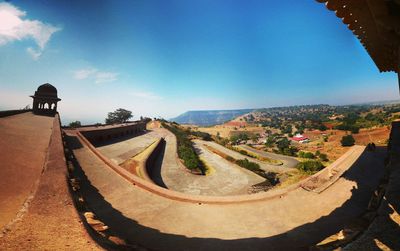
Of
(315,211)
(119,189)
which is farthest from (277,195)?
(119,189)

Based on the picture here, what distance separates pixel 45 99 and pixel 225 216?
855 inches

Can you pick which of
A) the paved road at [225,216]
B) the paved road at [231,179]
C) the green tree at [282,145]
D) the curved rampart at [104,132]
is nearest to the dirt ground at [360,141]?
the green tree at [282,145]

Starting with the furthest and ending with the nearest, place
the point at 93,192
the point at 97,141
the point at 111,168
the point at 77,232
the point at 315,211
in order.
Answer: the point at 97,141, the point at 111,168, the point at 93,192, the point at 315,211, the point at 77,232

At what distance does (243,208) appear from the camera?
23.4 feet

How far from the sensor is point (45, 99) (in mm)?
20484

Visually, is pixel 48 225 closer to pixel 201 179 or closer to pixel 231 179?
pixel 201 179

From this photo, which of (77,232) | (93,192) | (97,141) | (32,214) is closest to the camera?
(77,232)

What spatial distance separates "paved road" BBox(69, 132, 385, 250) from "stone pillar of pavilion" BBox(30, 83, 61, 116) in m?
15.3

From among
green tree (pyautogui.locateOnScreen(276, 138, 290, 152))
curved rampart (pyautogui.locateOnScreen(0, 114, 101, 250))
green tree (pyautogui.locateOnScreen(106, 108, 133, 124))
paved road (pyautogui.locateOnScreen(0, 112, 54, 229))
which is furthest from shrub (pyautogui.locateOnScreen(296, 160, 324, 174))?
green tree (pyautogui.locateOnScreen(106, 108, 133, 124))

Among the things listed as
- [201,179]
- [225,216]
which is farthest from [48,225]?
[201,179]

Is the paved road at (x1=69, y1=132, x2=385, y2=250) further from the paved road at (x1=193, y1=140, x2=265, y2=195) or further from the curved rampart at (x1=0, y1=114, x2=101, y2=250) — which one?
the paved road at (x1=193, y1=140, x2=265, y2=195)

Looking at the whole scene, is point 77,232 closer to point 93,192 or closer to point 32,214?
point 32,214

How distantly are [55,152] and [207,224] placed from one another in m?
4.36

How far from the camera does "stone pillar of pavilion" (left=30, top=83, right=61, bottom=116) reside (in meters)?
20.0
